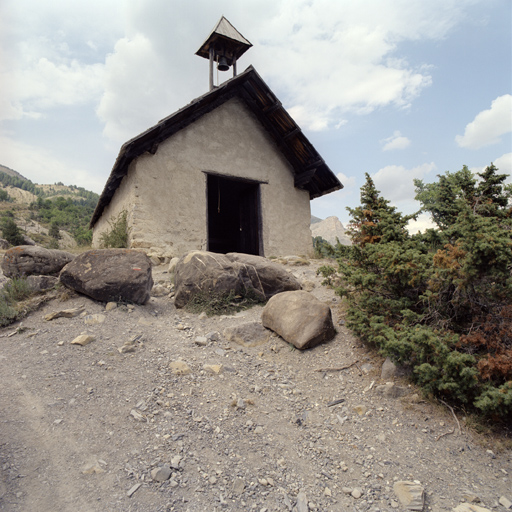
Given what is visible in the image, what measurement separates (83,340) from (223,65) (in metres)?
10.6

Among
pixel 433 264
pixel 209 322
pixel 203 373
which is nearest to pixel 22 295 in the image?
pixel 209 322

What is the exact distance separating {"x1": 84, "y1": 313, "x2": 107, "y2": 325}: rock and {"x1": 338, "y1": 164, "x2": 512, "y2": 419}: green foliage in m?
3.85

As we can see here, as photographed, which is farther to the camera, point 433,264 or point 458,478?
point 433,264

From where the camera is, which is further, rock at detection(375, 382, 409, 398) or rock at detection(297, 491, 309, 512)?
rock at detection(375, 382, 409, 398)

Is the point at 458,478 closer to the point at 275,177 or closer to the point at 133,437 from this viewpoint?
the point at 133,437

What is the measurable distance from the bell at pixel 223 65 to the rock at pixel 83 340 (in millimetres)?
10483

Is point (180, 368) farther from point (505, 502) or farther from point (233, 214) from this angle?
point (233, 214)

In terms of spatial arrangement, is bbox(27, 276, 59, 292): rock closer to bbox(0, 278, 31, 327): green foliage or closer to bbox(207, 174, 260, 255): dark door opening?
bbox(0, 278, 31, 327): green foliage

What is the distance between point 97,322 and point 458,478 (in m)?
4.96

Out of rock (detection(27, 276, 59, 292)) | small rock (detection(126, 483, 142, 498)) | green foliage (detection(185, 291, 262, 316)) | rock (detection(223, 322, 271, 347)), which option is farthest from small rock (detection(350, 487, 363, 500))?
rock (detection(27, 276, 59, 292))

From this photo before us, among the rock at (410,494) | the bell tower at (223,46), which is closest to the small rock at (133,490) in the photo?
the rock at (410,494)

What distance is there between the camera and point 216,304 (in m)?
6.20

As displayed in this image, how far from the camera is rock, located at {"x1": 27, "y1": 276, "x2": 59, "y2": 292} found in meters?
6.31

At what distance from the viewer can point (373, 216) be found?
5.43 metres
